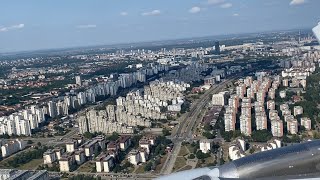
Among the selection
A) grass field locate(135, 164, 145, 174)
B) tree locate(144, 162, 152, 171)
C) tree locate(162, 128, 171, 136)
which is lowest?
grass field locate(135, 164, 145, 174)

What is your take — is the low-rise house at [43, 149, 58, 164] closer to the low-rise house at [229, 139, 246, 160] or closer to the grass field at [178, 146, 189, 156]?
the grass field at [178, 146, 189, 156]

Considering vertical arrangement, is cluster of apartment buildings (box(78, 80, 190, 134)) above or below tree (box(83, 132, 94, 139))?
above

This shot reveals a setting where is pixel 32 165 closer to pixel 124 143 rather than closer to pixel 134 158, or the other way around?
pixel 124 143

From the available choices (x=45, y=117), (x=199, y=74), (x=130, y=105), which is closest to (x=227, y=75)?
(x=199, y=74)

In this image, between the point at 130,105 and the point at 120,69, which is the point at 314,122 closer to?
the point at 130,105

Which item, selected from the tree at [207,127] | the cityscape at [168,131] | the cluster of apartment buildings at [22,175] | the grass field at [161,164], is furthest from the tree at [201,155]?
the cluster of apartment buildings at [22,175]

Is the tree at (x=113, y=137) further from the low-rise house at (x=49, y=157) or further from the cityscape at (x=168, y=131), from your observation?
the low-rise house at (x=49, y=157)

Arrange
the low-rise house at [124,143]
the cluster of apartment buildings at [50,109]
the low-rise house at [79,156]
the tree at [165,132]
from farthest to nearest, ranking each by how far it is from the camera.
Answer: the cluster of apartment buildings at [50,109] → the tree at [165,132] → the low-rise house at [124,143] → the low-rise house at [79,156]

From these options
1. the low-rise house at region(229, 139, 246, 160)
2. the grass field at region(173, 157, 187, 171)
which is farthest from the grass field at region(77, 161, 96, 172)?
the low-rise house at region(229, 139, 246, 160)

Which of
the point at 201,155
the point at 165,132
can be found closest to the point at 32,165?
the point at 165,132

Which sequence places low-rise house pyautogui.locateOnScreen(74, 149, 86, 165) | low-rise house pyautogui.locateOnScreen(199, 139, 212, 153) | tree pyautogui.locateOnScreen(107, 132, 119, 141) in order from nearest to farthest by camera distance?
low-rise house pyautogui.locateOnScreen(74, 149, 86, 165) < low-rise house pyautogui.locateOnScreen(199, 139, 212, 153) < tree pyautogui.locateOnScreen(107, 132, 119, 141)

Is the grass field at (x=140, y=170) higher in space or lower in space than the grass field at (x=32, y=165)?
higher
